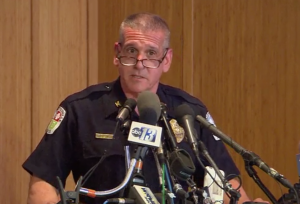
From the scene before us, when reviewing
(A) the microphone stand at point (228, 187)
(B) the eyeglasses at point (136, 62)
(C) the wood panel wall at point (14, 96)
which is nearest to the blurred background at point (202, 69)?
(C) the wood panel wall at point (14, 96)

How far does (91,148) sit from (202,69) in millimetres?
1138

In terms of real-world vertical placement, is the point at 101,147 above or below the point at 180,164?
below

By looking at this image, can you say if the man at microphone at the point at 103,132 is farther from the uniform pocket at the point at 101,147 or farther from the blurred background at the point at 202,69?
the blurred background at the point at 202,69

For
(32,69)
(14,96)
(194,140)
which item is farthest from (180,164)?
(32,69)

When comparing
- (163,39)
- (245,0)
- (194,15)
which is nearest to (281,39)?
(245,0)

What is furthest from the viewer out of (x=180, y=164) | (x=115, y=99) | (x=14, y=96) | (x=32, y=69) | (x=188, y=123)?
(x=32, y=69)

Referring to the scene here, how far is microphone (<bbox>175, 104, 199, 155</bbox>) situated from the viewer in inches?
52.6

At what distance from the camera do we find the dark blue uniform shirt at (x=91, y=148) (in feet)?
6.42

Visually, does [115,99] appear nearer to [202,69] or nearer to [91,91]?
[91,91]

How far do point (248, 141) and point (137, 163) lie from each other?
1.63 m

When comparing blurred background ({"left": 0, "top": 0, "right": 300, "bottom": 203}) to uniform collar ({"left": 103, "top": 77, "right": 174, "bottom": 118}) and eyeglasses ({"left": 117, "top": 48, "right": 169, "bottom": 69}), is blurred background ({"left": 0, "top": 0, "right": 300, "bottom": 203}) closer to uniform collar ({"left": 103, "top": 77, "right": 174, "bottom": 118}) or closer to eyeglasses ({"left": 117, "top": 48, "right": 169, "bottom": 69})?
uniform collar ({"left": 103, "top": 77, "right": 174, "bottom": 118})

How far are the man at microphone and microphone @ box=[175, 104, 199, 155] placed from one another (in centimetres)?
54

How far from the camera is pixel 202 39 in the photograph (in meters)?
2.98

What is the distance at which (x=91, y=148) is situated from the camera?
2006 mm
